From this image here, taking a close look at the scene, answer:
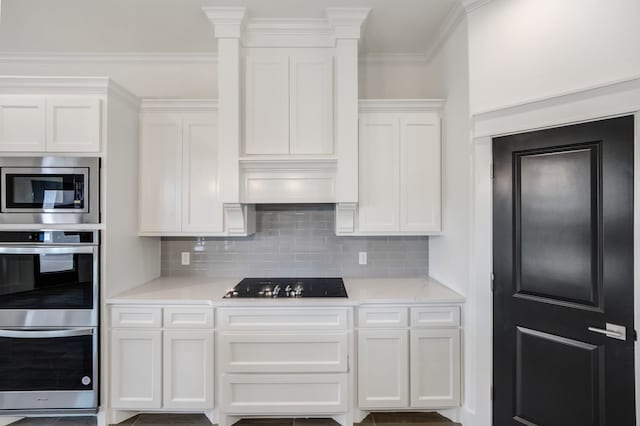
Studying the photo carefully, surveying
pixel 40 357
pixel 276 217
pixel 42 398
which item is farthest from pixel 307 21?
pixel 42 398

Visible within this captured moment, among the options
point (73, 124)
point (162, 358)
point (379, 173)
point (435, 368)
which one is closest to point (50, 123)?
point (73, 124)

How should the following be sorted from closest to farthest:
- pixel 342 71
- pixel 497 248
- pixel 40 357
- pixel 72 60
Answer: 1. pixel 497 248
2. pixel 40 357
3. pixel 342 71
4. pixel 72 60

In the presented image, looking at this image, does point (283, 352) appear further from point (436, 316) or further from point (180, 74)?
point (180, 74)

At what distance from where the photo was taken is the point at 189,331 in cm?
228

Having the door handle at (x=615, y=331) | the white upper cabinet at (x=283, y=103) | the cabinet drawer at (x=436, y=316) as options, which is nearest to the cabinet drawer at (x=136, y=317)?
the white upper cabinet at (x=283, y=103)

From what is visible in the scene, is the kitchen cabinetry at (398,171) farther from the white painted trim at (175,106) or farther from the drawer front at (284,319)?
the white painted trim at (175,106)

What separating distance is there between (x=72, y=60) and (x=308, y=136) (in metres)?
2.26

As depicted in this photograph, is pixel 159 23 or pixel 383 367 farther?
pixel 159 23

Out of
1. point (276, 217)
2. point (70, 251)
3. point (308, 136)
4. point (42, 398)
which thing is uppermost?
point (308, 136)

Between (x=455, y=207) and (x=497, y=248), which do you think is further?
(x=455, y=207)

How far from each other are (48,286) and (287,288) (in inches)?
62.3

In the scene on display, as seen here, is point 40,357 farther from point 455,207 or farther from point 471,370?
point 455,207

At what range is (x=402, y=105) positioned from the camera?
259 centimetres

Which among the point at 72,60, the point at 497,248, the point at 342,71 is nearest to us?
the point at 497,248
